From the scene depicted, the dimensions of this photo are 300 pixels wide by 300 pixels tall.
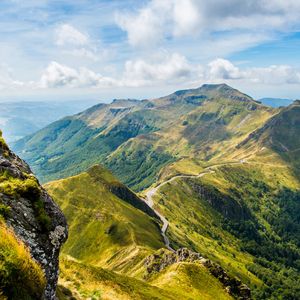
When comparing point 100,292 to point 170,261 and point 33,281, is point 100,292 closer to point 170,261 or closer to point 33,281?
point 33,281

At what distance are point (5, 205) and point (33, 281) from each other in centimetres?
907

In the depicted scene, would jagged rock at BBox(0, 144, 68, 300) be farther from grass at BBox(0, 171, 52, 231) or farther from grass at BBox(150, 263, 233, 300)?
grass at BBox(150, 263, 233, 300)

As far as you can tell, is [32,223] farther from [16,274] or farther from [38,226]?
[16,274]

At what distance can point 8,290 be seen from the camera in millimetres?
14461

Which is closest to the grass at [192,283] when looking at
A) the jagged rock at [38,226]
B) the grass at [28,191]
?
the jagged rock at [38,226]

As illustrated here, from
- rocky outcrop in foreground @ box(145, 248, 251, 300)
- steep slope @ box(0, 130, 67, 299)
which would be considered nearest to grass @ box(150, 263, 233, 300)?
rocky outcrop in foreground @ box(145, 248, 251, 300)

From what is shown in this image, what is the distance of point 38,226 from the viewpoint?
82.9 feet

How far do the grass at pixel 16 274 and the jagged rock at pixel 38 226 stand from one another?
6.38 metres

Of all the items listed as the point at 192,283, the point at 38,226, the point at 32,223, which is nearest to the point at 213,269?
the point at 192,283

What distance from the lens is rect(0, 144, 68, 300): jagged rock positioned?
2352cm

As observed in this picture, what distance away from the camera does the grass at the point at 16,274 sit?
1446cm

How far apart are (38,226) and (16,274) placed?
10446 millimetres

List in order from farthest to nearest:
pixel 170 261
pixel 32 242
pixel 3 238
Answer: pixel 170 261 → pixel 32 242 → pixel 3 238

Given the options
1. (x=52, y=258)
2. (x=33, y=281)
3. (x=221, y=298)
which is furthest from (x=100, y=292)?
(x=221, y=298)
